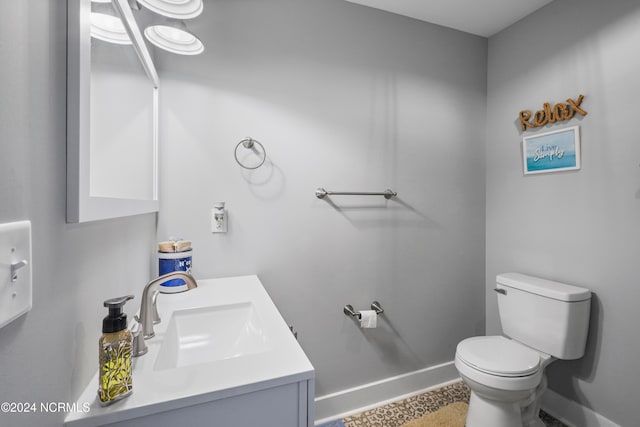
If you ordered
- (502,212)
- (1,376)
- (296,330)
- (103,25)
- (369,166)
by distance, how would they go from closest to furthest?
(1,376) < (103,25) < (296,330) < (369,166) < (502,212)

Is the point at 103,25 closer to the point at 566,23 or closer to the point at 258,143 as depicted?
the point at 258,143

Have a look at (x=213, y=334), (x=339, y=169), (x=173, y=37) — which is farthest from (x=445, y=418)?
(x=173, y=37)

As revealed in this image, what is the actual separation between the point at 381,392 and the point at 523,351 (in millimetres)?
861

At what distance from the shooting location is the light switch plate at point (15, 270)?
1.17 ft

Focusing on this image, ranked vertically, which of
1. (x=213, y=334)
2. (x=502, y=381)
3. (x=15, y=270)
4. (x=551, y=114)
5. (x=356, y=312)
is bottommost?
(x=502, y=381)

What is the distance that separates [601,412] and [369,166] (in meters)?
1.84

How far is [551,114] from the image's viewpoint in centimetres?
174

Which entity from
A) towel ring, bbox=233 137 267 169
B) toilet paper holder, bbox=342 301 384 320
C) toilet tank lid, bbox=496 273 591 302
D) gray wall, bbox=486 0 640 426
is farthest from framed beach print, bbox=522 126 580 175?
towel ring, bbox=233 137 267 169

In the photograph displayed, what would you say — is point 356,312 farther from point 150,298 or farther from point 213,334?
point 150,298

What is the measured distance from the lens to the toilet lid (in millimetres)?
1357

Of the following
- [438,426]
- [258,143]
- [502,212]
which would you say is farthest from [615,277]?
[258,143]

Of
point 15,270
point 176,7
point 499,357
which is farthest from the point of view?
point 499,357

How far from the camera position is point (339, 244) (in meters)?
1.74

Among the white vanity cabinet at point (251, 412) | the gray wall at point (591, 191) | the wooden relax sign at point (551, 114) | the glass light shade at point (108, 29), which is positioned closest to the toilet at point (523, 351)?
the gray wall at point (591, 191)
